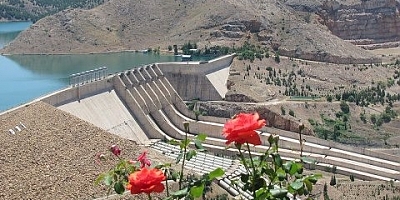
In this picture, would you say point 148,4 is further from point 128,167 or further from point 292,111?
point 128,167

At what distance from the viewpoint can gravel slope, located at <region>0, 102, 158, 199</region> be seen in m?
23.5

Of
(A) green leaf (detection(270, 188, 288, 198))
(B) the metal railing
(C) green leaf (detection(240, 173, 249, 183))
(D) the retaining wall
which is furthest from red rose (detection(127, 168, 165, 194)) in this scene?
(D) the retaining wall

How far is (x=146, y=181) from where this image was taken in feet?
13.7

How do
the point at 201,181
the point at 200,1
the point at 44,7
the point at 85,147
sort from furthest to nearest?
the point at 44,7 → the point at 200,1 → the point at 85,147 → the point at 201,181

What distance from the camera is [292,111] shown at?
42.0 meters

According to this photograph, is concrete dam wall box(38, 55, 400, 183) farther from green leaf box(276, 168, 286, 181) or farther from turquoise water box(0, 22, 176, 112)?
green leaf box(276, 168, 286, 181)

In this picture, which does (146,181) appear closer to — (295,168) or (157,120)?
(295,168)

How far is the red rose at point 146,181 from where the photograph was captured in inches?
164

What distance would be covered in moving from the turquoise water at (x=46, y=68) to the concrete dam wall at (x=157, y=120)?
19.6 feet

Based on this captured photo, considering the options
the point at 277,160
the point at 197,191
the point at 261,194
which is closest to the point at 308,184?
the point at 277,160

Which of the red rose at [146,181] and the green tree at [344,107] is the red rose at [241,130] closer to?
the red rose at [146,181]

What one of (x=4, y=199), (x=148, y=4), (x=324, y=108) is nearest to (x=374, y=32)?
(x=148, y=4)

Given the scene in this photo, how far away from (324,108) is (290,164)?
39.8m

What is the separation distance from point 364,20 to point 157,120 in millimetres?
40580
